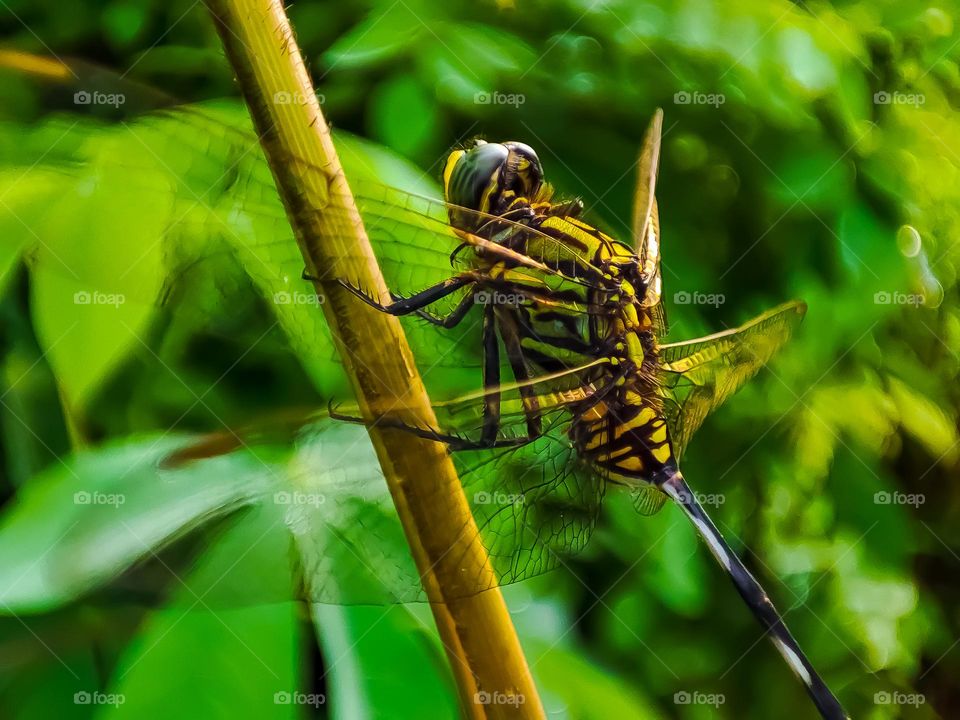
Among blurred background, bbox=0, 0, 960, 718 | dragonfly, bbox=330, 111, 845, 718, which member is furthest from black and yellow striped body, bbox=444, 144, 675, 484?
blurred background, bbox=0, 0, 960, 718

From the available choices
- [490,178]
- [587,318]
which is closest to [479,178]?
[490,178]

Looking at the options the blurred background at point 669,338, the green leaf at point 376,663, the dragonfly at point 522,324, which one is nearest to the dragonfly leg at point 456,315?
the dragonfly at point 522,324

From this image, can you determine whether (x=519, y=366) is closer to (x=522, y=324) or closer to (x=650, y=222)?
(x=522, y=324)

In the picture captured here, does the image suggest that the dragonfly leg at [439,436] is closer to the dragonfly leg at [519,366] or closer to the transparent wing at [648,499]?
the dragonfly leg at [519,366]

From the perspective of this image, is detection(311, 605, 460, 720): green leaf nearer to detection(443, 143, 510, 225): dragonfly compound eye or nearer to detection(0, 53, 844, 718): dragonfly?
detection(0, 53, 844, 718): dragonfly

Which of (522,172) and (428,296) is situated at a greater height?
(522,172)

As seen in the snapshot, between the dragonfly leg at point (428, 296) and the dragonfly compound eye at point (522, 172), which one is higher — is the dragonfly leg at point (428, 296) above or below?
below
